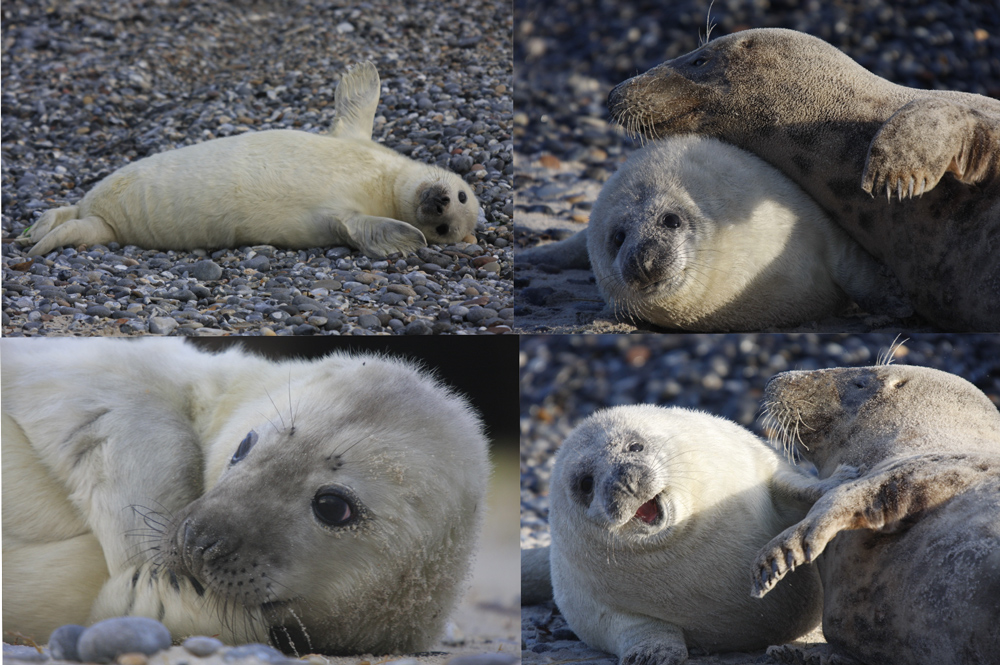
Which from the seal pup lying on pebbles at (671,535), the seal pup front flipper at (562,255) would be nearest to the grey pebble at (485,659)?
the seal pup lying on pebbles at (671,535)

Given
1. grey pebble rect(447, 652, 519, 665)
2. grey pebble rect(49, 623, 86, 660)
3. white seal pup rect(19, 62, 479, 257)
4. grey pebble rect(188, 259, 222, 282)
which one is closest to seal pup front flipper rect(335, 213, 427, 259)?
white seal pup rect(19, 62, 479, 257)

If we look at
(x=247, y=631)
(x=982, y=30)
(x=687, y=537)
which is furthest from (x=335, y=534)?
(x=982, y=30)

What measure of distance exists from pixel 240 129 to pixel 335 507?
4.00 metres

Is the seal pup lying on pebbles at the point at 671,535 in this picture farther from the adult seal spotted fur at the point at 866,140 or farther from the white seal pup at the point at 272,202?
the white seal pup at the point at 272,202

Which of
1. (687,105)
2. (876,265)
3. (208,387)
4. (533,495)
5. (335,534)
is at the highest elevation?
(687,105)

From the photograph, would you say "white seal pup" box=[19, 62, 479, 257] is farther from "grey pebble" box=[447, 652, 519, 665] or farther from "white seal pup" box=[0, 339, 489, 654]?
"grey pebble" box=[447, 652, 519, 665]

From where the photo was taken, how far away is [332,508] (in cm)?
280

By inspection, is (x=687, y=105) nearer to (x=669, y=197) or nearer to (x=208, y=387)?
(x=669, y=197)

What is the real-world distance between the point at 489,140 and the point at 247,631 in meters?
3.83

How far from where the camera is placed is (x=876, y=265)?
4.02m

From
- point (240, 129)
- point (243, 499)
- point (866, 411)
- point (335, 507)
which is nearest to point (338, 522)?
point (335, 507)

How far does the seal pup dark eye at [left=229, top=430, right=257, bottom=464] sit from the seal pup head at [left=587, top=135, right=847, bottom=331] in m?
1.80

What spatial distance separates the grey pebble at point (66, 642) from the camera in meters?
2.81

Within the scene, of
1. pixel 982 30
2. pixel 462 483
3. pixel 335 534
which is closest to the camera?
pixel 335 534
